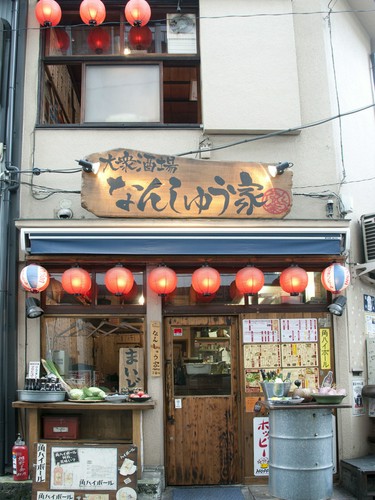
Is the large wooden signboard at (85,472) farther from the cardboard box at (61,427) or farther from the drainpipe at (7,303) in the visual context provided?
the drainpipe at (7,303)

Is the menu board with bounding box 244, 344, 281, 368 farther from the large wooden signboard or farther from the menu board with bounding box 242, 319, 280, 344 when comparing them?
the large wooden signboard

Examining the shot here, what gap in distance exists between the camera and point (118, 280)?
29.0 feet

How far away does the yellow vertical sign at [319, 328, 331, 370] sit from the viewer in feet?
31.3

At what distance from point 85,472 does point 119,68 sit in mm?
6676

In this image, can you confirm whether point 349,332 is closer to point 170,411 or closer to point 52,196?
point 170,411

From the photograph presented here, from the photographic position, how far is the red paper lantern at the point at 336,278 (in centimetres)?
894

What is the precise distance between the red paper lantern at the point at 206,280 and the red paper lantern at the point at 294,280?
3.53 feet

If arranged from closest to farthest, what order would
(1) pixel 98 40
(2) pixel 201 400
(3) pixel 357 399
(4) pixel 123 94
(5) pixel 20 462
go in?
(5) pixel 20 462 < (2) pixel 201 400 < (3) pixel 357 399 < (4) pixel 123 94 < (1) pixel 98 40

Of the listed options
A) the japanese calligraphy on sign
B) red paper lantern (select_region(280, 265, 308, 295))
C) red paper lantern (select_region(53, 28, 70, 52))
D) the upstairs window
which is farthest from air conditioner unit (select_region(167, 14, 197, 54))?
red paper lantern (select_region(280, 265, 308, 295))

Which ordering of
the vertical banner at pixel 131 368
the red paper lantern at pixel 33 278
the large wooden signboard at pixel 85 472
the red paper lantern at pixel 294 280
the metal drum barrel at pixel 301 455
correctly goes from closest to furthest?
the metal drum barrel at pixel 301 455, the large wooden signboard at pixel 85 472, the red paper lantern at pixel 33 278, the red paper lantern at pixel 294 280, the vertical banner at pixel 131 368

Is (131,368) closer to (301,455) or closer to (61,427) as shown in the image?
(61,427)

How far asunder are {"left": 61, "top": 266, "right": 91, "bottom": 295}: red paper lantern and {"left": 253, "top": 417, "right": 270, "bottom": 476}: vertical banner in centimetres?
343

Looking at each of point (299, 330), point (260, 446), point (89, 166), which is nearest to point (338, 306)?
point (299, 330)

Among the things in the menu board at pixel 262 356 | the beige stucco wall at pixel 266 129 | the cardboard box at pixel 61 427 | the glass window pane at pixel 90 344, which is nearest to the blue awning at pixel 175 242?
the beige stucco wall at pixel 266 129
